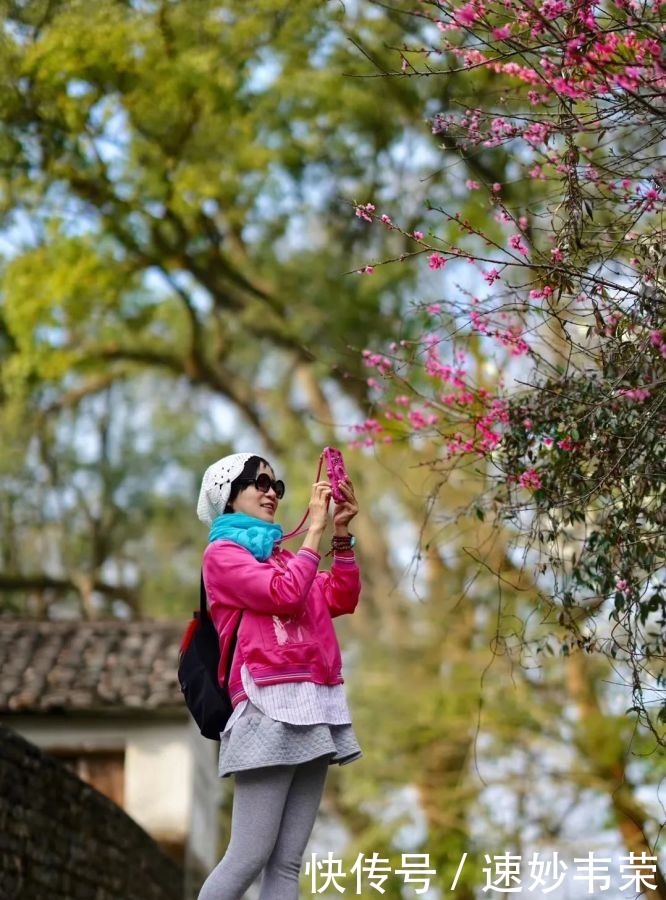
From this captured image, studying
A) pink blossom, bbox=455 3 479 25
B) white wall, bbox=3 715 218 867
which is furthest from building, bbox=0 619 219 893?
pink blossom, bbox=455 3 479 25

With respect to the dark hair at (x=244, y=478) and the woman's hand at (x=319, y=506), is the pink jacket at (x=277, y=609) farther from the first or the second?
the dark hair at (x=244, y=478)

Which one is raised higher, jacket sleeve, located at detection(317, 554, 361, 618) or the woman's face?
the woman's face

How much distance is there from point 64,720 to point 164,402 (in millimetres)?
10881

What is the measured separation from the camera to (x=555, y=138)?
4.62m

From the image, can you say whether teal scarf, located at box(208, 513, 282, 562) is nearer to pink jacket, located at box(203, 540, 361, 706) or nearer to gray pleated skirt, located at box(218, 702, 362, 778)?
pink jacket, located at box(203, 540, 361, 706)

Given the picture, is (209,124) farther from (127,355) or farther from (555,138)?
(555,138)

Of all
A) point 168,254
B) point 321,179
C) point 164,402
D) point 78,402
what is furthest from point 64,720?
point 164,402

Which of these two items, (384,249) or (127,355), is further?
(127,355)

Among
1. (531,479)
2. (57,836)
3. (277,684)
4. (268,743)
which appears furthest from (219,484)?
(57,836)

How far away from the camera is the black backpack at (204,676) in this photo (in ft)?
12.1

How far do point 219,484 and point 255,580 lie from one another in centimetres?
39

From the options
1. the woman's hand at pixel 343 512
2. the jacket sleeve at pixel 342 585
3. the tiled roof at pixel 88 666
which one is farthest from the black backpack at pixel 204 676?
the tiled roof at pixel 88 666

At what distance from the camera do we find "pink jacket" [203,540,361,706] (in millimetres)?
3576

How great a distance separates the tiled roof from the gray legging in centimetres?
877
